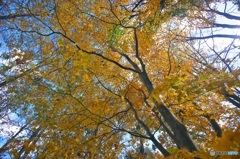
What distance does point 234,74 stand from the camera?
267cm

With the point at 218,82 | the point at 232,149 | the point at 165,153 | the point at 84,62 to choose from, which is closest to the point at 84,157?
the point at 165,153

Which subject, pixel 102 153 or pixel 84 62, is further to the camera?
pixel 102 153

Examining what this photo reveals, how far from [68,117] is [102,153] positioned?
1252mm

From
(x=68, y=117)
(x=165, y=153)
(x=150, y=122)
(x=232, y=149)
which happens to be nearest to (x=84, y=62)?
(x=68, y=117)

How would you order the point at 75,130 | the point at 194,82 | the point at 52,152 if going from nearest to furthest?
1. the point at 194,82
2. the point at 52,152
3. the point at 75,130

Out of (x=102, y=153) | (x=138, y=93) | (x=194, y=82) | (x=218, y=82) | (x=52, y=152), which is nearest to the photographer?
(x=218, y=82)

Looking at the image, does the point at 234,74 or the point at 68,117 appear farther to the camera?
the point at 68,117

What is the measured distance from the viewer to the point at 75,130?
403 centimetres

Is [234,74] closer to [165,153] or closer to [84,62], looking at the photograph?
[165,153]

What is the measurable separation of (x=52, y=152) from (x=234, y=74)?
3.43 meters

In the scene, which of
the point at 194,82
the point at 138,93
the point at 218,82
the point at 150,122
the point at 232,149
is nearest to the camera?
the point at 232,149

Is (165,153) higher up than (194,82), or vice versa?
(194,82)

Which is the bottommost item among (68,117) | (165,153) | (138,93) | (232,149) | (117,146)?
(232,149)

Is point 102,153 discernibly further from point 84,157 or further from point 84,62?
point 84,62
